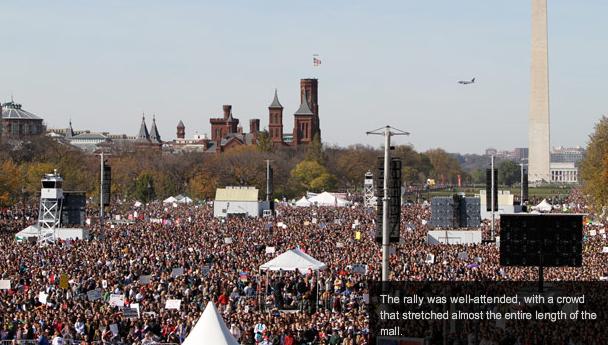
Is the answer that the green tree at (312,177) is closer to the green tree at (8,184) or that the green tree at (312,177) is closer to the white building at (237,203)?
the green tree at (8,184)

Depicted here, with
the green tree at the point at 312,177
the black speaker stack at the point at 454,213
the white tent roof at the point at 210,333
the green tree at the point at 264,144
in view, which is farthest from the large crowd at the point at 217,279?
the green tree at the point at 264,144

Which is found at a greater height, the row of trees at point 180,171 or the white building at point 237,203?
the row of trees at point 180,171

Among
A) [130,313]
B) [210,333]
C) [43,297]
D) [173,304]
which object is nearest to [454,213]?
[43,297]

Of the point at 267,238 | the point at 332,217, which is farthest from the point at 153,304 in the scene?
the point at 332,217

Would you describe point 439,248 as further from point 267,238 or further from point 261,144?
point 261,144

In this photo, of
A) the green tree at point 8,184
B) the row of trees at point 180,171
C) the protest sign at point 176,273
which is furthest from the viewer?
the row of trees at point 180,171

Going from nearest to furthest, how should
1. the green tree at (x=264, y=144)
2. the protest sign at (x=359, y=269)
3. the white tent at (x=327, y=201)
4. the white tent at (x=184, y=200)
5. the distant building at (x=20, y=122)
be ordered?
the protest sign at (x=359, y=269)
the white tent at (x=327, y=201)
the white tent at (x=184, y=200)
the green tree at (x=264, y=144)
the distant building at (x=20, y=122)

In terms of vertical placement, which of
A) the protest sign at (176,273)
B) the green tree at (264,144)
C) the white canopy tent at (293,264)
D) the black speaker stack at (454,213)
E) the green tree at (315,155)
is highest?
the green tree at (264,144)

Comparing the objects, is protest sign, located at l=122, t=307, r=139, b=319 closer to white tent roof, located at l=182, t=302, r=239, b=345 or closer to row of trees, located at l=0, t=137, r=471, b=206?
white tent roof, located at l=182, t=302, r=239, b=345

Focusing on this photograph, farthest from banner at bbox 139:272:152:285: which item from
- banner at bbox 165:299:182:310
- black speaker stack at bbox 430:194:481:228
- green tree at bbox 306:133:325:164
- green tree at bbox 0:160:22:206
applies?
green tree at bbox 306:133:325:164
